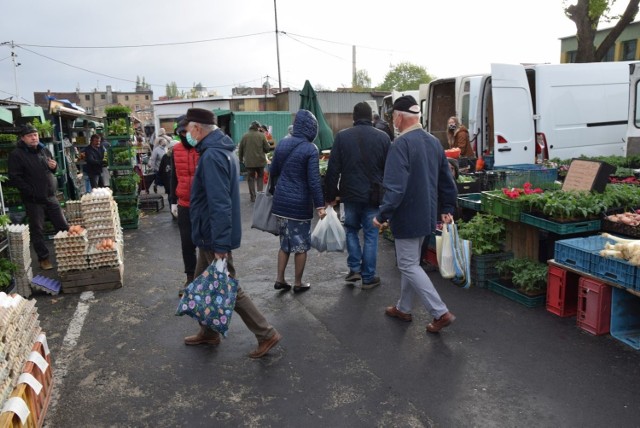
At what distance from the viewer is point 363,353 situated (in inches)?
170

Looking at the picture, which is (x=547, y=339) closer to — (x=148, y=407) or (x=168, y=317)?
(x=148, y=407)

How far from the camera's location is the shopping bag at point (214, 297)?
3986 millimetres

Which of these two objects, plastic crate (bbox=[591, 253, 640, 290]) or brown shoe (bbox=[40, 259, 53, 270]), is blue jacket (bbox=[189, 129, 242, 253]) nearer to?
plastic crate (bbox=[591, 253, 640, 290])

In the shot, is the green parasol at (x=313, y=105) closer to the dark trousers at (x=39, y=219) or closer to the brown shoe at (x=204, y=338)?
the dark trousers at (x=39, y=219)

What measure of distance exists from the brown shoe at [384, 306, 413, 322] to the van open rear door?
15.1 feet

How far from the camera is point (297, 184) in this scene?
5531 mm

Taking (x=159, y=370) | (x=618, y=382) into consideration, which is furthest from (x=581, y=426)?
(x=159, y=370)

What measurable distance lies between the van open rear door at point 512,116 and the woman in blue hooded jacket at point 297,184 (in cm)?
426

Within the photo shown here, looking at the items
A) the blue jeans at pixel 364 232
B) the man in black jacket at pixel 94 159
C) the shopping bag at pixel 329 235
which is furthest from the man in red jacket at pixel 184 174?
the man in black jacket at pixel 94 159

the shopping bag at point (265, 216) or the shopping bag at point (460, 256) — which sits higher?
the shopping bag at point (265, 216)

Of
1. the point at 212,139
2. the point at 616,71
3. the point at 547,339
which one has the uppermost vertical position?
the point at 616,71

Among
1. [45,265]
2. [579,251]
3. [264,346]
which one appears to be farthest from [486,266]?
[45,265]

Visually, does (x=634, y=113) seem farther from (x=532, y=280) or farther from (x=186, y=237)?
(x=186, y=237)

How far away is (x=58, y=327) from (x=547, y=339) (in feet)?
15.3
